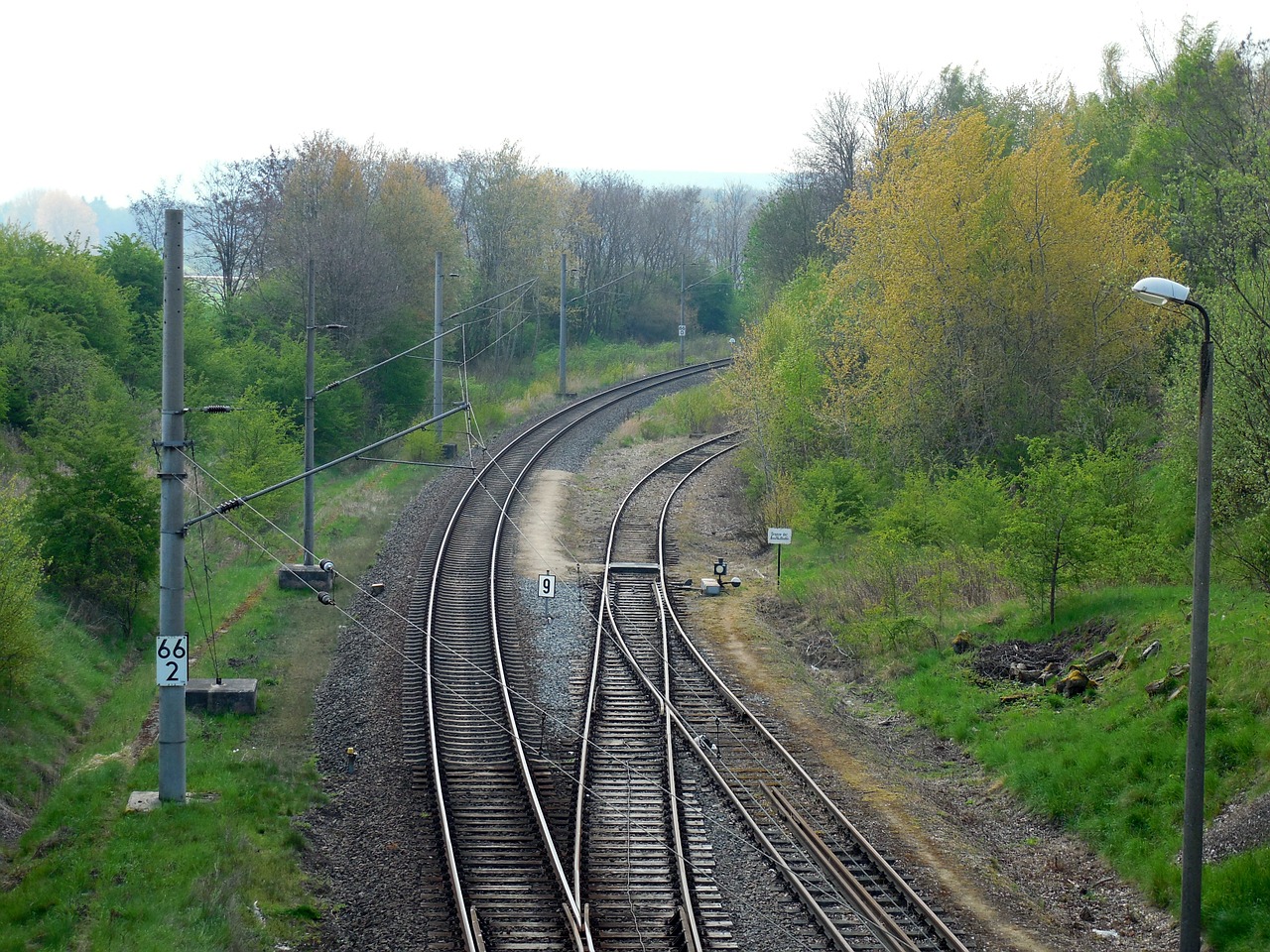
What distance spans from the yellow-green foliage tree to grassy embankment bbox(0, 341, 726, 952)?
14599mm

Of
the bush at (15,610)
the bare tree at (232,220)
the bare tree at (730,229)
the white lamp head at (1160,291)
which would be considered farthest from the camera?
the bare tree at (730,229)

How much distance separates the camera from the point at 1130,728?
14875mm

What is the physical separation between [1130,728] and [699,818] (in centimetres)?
574

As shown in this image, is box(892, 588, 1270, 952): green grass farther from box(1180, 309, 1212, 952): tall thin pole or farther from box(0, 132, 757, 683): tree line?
box(0, 132, 757, 683): tree line

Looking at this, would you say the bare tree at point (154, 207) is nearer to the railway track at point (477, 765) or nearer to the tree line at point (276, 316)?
the tree line at point (276, 316)

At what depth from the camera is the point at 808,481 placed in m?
29.4

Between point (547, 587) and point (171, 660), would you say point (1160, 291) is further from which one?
point (547, 587)

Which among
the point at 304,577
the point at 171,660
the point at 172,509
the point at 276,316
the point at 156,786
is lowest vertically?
the point at 156,786

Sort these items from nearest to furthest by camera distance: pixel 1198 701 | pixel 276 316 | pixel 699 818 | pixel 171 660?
pixel 1198 701 → pixel 699 818 → pixel 171 660 → pixel 276 316

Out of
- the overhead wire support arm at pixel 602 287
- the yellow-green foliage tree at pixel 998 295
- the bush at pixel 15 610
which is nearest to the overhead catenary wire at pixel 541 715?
the bush at pixel 15 610

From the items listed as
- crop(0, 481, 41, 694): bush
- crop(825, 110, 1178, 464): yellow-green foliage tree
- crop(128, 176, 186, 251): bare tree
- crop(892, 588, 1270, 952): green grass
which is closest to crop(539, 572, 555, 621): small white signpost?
crop(892, 588, 1270, 952): green grass

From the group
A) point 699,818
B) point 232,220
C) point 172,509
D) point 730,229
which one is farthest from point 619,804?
point 730,229

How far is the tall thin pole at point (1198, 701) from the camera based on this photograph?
9.77m

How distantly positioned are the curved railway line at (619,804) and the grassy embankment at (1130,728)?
2771 mm
